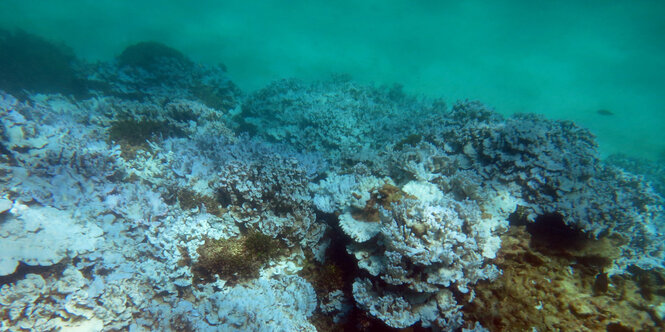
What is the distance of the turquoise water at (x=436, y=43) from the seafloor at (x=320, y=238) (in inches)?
747

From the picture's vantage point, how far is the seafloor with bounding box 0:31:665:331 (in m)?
3.34

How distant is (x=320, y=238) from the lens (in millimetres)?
4613

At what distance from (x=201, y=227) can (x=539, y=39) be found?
49.8 m

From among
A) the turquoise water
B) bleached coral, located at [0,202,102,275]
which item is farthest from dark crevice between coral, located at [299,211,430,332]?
the turquoise water

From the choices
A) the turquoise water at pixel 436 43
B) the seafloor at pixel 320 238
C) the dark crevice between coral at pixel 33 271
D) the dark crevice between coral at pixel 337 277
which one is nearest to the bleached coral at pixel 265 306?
the seafloor at pixel 320 238

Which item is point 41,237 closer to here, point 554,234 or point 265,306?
point 265,306

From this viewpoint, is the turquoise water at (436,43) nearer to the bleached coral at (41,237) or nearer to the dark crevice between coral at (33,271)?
the bleached coral at (41,237)

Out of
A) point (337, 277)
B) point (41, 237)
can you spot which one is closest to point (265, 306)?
point (337, 277)

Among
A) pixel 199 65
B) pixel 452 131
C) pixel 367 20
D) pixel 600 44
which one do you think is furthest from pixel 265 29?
pixel 600 44

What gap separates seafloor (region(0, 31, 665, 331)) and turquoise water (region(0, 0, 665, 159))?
18984 mm

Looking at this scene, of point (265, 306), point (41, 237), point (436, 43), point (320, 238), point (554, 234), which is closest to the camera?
point (265, 306)

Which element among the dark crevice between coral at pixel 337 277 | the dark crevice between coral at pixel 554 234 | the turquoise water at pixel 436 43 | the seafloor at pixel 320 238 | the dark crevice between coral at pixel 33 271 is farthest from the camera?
the turquoise water at pixel 436 43

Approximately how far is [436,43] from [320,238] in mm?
42647

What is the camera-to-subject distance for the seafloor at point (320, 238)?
3.34 m
